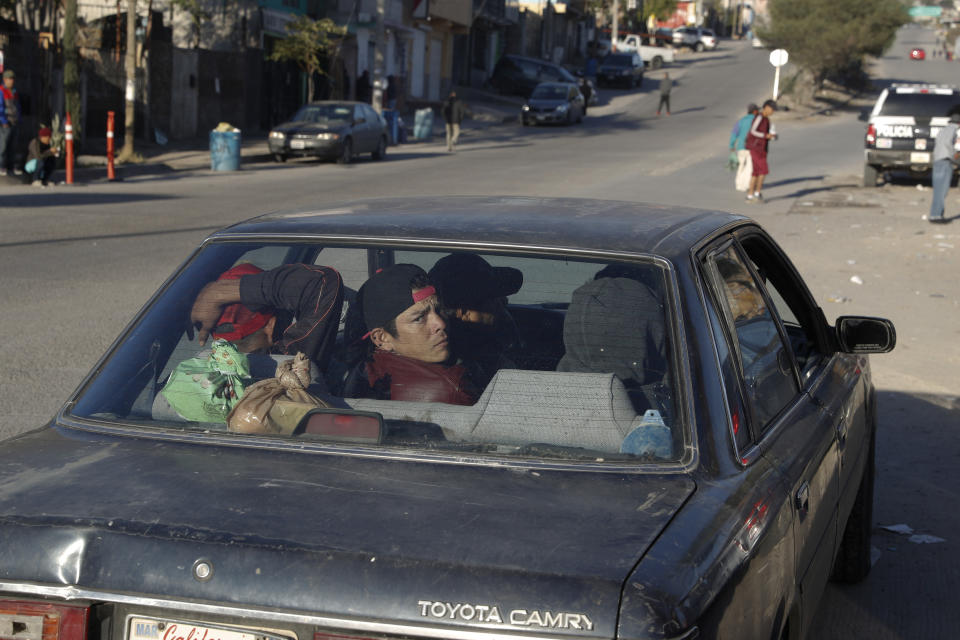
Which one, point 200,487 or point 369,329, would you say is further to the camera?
point 369,329

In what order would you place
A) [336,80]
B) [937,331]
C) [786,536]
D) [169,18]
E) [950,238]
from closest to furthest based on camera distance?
[786,536]
[937,331]
[950,238]
[169,18]
[336,80]

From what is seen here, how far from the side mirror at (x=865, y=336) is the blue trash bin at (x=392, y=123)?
3038 centimetres

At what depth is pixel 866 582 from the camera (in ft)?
15.6

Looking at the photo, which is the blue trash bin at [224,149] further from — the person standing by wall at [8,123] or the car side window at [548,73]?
the car side window at [548,73]

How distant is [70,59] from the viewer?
22953 mm

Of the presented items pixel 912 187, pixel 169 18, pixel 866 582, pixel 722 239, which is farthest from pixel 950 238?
pixel 169 18

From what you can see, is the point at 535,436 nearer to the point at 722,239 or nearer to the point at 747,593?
the point at 747,593

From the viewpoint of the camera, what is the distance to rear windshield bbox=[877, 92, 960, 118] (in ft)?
75.6

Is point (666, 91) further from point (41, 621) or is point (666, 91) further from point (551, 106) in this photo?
point (41, 621)

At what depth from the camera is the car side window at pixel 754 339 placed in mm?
3105

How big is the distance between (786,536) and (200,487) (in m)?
1.33

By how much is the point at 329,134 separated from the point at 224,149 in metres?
2.99

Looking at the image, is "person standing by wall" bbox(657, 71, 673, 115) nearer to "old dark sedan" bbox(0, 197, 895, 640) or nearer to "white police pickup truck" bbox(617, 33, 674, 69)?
"white police pickup truck" bbox(617, 33, 674, 69)

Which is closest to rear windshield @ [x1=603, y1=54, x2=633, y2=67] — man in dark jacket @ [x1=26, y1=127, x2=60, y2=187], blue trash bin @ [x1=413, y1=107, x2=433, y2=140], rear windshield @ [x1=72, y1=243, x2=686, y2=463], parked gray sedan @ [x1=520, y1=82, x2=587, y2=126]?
parked gray sedan @ [x1=520, y1=82, x2=587, y2=126]
